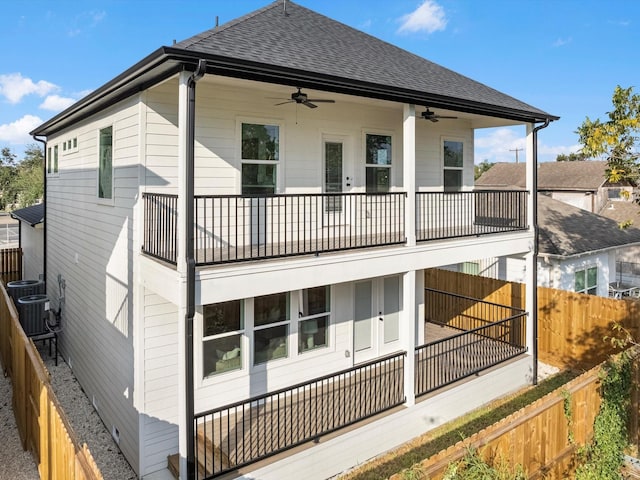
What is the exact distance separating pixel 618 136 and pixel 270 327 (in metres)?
6.63

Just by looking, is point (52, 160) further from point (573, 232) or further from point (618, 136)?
Answer: point (573, 232)

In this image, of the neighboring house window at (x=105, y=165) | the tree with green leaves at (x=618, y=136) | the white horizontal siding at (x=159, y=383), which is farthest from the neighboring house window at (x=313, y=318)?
the tree with green leaves at (x=618, y=136)

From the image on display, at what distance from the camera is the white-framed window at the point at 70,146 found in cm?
1063

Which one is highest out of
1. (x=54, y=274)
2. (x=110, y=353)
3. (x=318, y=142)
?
(x=318, y=142)

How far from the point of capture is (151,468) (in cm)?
693

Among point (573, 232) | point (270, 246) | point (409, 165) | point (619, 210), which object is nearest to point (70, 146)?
point (270, 246)

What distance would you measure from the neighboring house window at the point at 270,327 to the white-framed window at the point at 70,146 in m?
6.11

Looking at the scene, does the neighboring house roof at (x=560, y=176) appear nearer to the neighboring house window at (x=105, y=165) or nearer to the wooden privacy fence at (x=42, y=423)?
the neighboring house window at (x=105, y=165)

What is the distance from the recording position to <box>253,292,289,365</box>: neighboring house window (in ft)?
26.9

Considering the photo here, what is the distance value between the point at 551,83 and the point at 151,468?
29030 millimetres

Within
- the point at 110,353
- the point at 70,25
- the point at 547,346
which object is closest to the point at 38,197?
the point at 70,25

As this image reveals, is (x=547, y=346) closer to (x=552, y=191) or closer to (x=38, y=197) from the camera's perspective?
(x=552, y=191)

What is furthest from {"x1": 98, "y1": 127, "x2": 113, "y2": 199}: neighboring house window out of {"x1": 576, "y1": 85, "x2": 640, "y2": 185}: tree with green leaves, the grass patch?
{"x1": 576, "y1": 85, "x2": 640, "y2": 185}: tree with green leaves

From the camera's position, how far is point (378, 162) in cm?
1020
